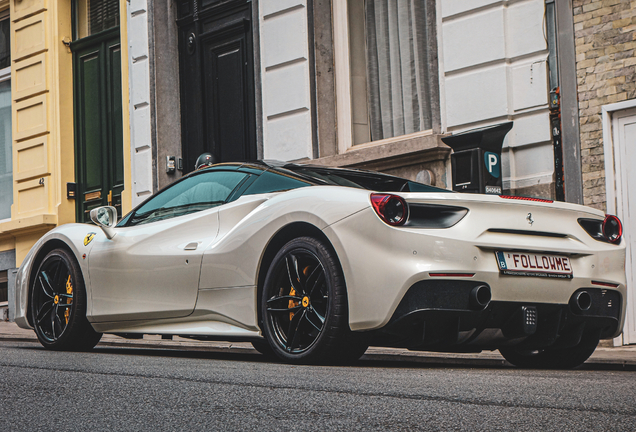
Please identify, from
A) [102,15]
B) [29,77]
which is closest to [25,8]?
[29,77]

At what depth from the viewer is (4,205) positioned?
1555 cm

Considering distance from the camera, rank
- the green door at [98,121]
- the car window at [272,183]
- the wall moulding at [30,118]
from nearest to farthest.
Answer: the car window at [272,183] → the green door at [98,121] → the wall moulding at [30,118]

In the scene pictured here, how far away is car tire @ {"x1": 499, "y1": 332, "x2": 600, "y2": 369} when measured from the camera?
16.7 feet

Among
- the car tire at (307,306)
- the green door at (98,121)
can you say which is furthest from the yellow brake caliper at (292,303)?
the green door at (98,121)

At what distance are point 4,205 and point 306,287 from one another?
12.1 metres

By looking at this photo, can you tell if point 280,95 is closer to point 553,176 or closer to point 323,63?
point 323,63

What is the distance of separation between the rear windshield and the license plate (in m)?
0.78

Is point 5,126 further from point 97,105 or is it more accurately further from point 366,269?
point 366,269

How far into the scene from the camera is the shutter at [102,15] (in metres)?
14.3

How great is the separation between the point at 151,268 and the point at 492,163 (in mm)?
3863

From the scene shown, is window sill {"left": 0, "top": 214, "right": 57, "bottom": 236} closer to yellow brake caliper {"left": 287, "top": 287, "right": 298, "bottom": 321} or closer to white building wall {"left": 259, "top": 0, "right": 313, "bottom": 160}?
white building wall {"left": 259, "top": 0, "right": 313, "bottom": 160}

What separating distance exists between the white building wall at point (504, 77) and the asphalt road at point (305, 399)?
4.19 meters

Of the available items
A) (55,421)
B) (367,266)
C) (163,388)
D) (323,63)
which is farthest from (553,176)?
(55,421)

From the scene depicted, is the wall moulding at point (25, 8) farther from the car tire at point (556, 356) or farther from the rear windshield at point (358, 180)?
the car tire at point (556, 356)
